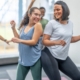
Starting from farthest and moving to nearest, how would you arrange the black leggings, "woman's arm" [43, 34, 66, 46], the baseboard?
the baseboard < the black leggings < "woman's arm" [43, 34, 66, 46]

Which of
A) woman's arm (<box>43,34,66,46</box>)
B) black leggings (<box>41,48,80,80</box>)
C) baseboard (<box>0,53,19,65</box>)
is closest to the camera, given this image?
woman's arm (<box>43,34,66,46</box>)

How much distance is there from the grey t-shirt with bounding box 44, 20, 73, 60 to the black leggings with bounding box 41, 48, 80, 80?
0.06m

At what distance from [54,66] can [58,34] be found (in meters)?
0.35

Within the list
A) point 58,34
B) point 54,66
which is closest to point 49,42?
point 58,34

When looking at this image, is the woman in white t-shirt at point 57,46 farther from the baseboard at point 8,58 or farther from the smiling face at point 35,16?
the baseboard at point 8,58

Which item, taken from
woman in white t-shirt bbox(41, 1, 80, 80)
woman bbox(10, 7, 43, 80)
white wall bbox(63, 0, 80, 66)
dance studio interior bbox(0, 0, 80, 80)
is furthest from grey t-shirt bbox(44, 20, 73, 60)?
white wall bbox(63, 0, 80, 66)

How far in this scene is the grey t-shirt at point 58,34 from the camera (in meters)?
1.84

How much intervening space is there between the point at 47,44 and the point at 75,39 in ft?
1.51

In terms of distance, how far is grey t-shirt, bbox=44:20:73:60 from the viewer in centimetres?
184

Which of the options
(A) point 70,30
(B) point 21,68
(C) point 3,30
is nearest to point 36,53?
(B) point 21,68

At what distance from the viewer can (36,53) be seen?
186 centimetres

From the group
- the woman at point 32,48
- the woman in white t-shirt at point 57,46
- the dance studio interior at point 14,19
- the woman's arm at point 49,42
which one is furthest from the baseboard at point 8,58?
the woman's arm at point 49,42

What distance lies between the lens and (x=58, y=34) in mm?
1835

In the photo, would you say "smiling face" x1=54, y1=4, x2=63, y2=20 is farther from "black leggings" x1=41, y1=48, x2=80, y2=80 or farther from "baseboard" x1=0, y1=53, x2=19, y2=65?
"baseboard" x1=0, y1=53, x2=19, y2=65
